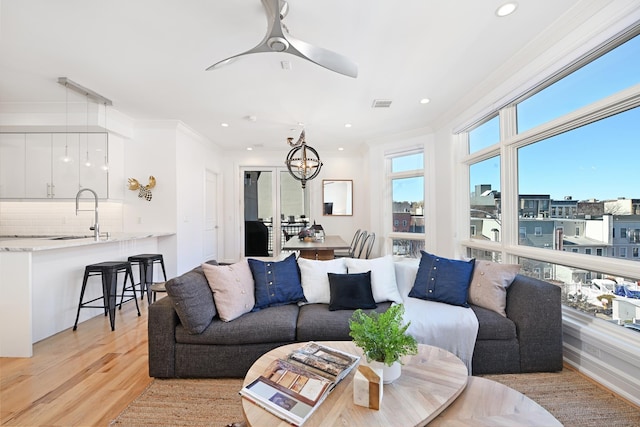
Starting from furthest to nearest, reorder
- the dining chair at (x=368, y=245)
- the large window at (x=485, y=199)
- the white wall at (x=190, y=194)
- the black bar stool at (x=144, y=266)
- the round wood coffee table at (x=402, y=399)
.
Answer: the dining chair at (x=368, y=245) → the white wall at (x=190, y=194) → the black bar stool at (x=144, y=266) → the large window at (x=485, y=199) → the round wood coffee table at (x=402, y=399)

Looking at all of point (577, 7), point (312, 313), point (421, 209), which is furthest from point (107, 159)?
point (577, 7)

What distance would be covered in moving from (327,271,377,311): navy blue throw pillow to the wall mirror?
4528mm

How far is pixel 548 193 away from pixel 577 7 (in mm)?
1473

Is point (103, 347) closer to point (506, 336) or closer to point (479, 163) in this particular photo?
point (506, 336)

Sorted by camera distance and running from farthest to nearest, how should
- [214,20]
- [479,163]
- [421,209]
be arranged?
[421,209] → [479,163] → [214,20]

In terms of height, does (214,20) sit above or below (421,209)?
above

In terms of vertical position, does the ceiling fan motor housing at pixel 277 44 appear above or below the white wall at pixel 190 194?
above

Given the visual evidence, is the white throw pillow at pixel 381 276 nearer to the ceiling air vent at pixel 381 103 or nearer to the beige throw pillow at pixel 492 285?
the beige throw pillow at pixel 492 285

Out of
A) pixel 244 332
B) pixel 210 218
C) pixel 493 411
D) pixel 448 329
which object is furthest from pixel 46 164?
pixel 493 411

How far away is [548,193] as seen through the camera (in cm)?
271

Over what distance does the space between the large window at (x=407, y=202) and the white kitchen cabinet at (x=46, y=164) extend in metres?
5.06

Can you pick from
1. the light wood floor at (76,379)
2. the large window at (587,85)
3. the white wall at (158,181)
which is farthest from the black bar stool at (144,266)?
the large window at (587,85)

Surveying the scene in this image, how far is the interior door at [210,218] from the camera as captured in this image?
5.99 metres

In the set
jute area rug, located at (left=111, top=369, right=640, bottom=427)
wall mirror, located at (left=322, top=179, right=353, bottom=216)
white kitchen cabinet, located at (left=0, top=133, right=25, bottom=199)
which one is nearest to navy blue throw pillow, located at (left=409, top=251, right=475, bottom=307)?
jute area rug, located at (left=111, top=369, right=640, bottom=427)
